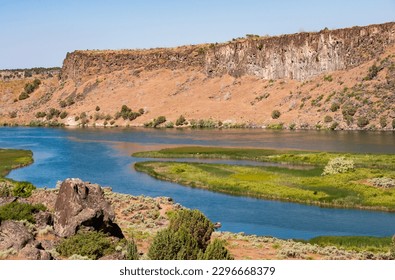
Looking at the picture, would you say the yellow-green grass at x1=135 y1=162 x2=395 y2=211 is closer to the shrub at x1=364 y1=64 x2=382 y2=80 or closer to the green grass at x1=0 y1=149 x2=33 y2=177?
the green grass at x1=0 y1=149 x2=33 y2=177

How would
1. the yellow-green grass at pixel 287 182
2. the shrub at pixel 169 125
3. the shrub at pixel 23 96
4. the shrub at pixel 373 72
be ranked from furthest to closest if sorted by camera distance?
1. the shrub at pixel 23 96
2. the shrub at pixel 169 125
3. the shrub at pixel 373 72
4. the yellow-green grass at pixel 287 182

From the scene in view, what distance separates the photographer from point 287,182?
A: 47.5 meters

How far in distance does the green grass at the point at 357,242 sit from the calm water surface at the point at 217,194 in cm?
153

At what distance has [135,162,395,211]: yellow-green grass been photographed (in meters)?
40.4

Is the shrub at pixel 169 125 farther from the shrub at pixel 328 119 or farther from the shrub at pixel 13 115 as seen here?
the shrub at pixel 13 115

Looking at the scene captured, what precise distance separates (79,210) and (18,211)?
4.88 m

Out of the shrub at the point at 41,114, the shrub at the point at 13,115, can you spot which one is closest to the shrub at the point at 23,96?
the shrub at the point at 13,115

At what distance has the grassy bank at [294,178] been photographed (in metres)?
40.8

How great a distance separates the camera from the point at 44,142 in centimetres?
9219

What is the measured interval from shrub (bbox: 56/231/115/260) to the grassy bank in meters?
21.7

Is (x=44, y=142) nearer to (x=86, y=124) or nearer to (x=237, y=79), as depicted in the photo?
(x=86, y=124)

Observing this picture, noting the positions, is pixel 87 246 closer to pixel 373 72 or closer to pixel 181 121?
pixel 373 72

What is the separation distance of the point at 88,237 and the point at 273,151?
Result: 156 ft
